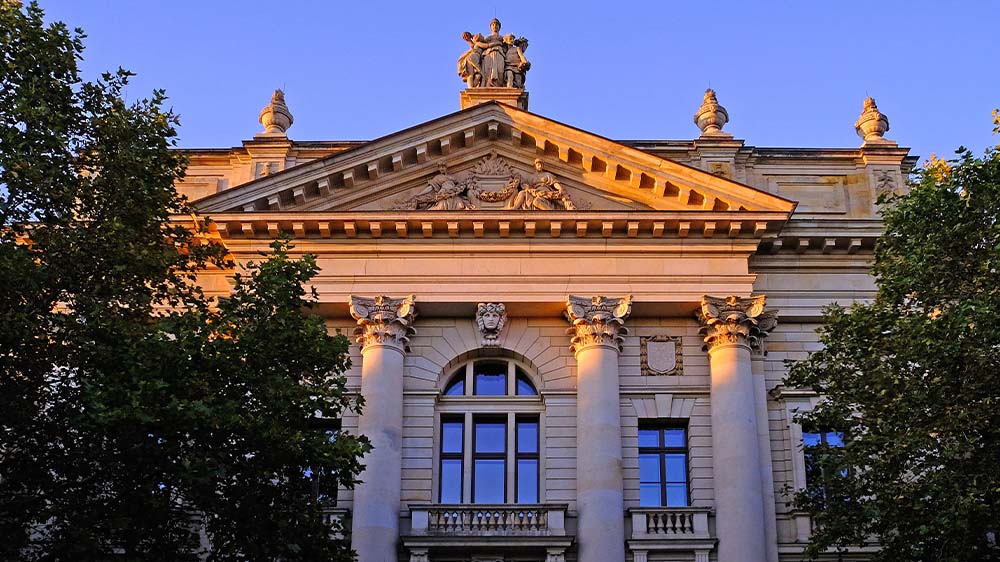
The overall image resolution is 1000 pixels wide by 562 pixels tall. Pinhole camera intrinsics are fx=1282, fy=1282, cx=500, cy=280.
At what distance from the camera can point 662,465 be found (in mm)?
28031

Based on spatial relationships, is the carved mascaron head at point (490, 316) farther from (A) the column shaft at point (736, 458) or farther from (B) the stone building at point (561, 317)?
(A) the column shaft at point (736, 458)

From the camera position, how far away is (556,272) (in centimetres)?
2895

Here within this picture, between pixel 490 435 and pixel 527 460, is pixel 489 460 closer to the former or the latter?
pixel 490 435

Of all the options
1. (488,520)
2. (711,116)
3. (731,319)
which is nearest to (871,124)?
(711,116)

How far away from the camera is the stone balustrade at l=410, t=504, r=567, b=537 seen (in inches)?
1045

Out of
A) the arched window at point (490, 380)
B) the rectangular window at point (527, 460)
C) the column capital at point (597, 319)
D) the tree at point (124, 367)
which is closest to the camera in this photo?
the tree at point (124, 367)

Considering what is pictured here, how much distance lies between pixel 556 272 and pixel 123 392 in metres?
12.0

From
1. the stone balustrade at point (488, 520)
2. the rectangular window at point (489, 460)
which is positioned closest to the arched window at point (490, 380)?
the rectangular window at point (489, 460)

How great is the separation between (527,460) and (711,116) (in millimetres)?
9966

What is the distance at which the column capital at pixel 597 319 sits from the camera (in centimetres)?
2812

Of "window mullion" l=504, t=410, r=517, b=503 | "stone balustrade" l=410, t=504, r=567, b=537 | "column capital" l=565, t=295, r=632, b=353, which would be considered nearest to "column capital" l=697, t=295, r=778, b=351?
"column capital" l=565, t=295, r=632, b=353

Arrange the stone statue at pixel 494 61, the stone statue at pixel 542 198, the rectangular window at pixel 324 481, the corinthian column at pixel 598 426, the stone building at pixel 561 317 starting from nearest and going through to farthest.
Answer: the rectangular window at pixel 324 481
the corinthian column at pixel 598 426
the stone building at pixel 561 317
the stone statue at pixel 542 198
the stone statue at pixel 494 61

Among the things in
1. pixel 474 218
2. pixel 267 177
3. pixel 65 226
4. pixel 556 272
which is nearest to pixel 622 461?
pixel 556 272

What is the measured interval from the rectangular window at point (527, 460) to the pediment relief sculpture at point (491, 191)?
492 centimetres
